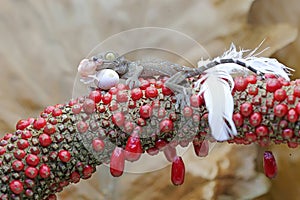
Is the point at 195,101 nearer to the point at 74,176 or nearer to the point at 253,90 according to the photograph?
the point at 253,90

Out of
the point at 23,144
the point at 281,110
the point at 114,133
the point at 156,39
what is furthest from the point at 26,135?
the point at 156,39

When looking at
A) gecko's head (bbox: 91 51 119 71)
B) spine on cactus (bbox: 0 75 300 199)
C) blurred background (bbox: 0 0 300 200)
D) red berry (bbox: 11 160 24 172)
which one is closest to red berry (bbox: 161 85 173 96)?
spine on cactus (bbox: 0 75 300 199)

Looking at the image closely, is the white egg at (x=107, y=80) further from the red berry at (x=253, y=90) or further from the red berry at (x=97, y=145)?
the red berry at (x=253, y=90)

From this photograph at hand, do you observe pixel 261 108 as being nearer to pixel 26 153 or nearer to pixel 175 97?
pixel 175 97

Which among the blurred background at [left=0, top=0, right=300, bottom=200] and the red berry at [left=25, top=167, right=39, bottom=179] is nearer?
the red berry at [left=25, top=167, right=39, bottom=179]

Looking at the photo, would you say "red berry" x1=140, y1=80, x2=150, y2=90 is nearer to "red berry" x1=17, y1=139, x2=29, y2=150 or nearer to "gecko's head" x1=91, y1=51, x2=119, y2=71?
"gecko's head" x1=91, y1=51, x2=119, y2=71

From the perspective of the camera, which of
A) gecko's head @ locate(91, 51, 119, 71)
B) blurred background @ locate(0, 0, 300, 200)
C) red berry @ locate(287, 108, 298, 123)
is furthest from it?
blurred background @ locate(0, 0, 300, 200)
